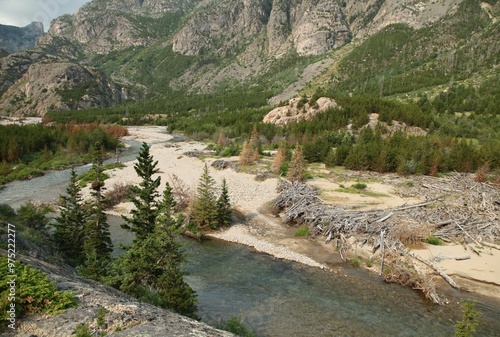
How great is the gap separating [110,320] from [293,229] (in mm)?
23233

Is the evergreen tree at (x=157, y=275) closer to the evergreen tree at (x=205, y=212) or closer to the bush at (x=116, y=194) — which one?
the evergreen tree at (x=205, y=212)

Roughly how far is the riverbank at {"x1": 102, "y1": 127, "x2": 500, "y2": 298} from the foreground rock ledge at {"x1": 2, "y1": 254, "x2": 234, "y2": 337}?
16402 millimetres

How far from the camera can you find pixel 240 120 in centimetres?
10488

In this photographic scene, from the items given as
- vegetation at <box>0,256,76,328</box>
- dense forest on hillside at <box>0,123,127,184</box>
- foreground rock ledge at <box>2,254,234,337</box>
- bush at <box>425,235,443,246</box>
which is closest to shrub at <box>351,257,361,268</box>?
bush at <box>425,235,443,246</box>

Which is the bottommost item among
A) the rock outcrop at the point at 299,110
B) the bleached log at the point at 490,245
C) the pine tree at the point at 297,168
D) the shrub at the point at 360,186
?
the bleached log at the point at 490,245

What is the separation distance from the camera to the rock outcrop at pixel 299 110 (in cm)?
8822

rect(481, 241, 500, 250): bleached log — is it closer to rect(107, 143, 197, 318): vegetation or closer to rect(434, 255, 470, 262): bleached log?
rect(434, 255, 470, 262): bleached log

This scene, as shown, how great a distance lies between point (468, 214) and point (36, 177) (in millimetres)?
54420

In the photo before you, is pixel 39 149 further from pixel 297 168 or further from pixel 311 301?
pixel 311 301

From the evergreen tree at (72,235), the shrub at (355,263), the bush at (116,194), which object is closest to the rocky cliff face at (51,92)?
the bush at (116,194)

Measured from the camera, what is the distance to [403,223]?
A: 83.0ft

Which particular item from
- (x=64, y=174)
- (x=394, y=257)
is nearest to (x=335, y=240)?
(x=394, y=257)

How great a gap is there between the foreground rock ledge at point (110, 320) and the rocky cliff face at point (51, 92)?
19219 centimetres

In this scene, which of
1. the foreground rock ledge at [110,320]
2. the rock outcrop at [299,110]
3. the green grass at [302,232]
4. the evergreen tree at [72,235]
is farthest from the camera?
the rock outcrop at [299,110]
